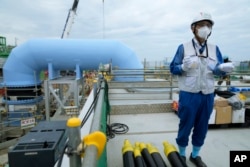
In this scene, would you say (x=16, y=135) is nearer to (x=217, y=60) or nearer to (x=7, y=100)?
(x=7, y=100)

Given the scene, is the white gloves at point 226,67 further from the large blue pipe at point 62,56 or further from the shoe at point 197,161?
the large blue pipe at point 62,56

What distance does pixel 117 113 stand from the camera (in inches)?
128

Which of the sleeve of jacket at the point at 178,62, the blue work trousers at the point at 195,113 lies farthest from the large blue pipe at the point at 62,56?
the blue work trousers at the point at 195,113

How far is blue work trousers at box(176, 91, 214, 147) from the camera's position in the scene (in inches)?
63.2

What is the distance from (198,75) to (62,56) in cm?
560

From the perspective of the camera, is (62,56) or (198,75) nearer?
(198,75)

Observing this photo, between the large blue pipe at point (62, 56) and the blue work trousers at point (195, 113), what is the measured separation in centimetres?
497

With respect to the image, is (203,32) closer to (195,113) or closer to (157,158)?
(195,113)

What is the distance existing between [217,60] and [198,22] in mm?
405

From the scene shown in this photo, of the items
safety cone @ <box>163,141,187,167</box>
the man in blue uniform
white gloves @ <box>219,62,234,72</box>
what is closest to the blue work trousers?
the man in blue uniform

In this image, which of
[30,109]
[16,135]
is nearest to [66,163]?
[30,109]

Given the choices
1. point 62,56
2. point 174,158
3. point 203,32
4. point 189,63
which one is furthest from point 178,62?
point 62,56

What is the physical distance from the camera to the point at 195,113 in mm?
1628

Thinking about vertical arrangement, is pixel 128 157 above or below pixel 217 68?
below
